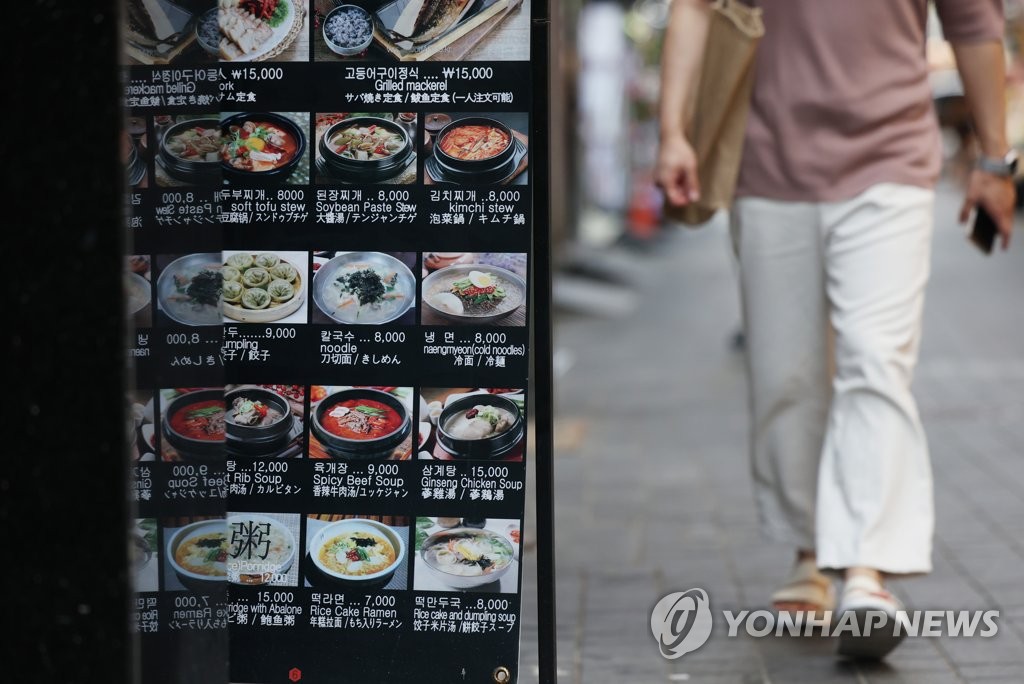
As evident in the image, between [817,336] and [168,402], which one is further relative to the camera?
[817,336]

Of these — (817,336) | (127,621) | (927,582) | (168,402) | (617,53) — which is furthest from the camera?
(617,53)

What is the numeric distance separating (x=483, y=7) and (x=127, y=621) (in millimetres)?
1283

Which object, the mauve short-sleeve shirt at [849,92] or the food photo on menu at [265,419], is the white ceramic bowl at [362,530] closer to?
the food photo on menu at [265,419]

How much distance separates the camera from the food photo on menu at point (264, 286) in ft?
9.10

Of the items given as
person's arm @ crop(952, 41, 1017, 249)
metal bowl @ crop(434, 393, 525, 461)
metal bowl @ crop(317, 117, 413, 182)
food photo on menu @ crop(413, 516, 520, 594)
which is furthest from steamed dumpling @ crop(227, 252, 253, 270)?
person's arm @ crop(952, 41, 1017, 249)

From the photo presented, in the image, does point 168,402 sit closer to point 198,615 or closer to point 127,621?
point 198,615

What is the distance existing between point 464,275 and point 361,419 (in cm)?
34

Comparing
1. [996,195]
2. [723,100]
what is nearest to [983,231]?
[996,195]

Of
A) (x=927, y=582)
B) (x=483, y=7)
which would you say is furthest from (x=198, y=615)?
(x=927, y=582)

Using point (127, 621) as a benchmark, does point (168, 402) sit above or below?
above

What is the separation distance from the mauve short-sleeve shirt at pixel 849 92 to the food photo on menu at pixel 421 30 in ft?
4.01

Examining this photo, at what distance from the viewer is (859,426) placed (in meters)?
3.56

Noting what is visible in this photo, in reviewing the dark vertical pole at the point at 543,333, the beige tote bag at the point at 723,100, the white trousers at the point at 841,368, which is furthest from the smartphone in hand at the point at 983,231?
the dark vertical pole at the point at 543,333

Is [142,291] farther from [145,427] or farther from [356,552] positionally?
[356,552]
